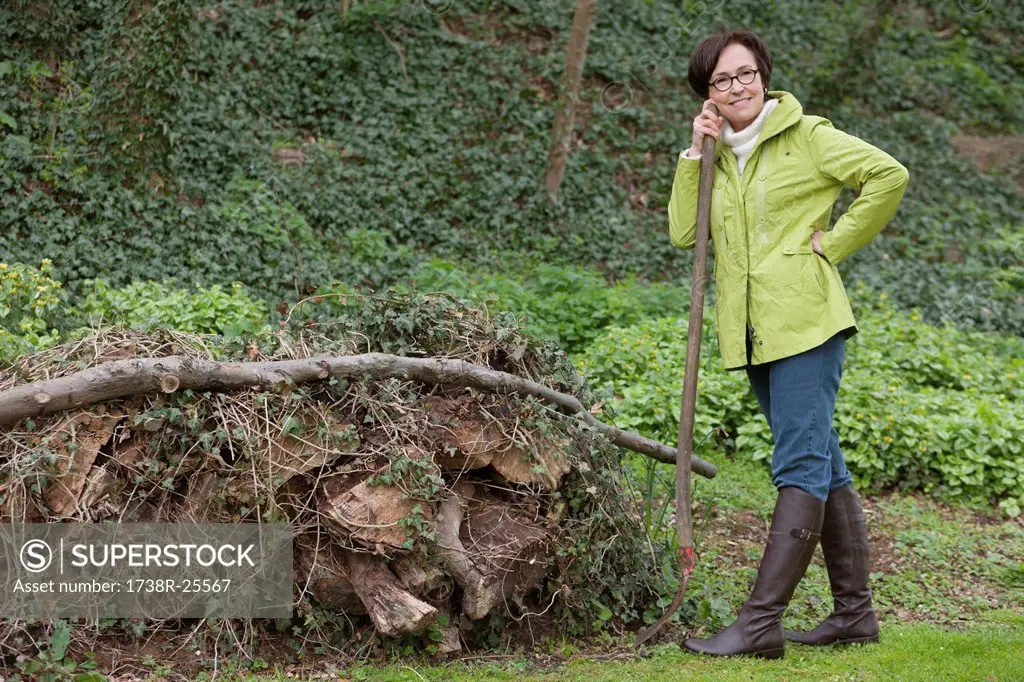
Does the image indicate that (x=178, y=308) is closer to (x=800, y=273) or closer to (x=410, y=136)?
(x=800, y=273)

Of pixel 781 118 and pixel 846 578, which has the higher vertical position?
pixel 781 118

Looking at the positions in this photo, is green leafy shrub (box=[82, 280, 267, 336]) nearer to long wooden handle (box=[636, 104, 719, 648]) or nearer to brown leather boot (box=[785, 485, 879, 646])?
long wooden handle (box=[636, 104, 719, 648])

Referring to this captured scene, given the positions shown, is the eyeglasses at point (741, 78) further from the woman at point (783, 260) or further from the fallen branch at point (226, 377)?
the fallen branch at point (226, 377)

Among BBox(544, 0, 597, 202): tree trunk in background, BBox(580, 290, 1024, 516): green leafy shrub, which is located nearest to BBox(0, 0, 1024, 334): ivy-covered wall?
BBox(544, 0, 597, 202): tree trunk in background

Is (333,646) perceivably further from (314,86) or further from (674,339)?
(314,86)

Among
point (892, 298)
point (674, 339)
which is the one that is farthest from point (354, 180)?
point (892, 298)

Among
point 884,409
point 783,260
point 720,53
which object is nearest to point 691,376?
point 783,260

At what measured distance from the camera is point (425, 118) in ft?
34.9

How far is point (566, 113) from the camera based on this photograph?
10469 millimetres

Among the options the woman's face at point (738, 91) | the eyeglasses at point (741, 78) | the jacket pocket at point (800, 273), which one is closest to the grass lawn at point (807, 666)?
the jacket pocket at point (800, 273)

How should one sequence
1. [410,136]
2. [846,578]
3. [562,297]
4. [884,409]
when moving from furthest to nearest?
[410,136] < [562,297] < [884,409] < [846,578]

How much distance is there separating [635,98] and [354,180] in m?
4.48

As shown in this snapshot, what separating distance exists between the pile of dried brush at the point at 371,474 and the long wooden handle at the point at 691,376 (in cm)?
28

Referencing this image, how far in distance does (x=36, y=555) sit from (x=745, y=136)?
302 cm
